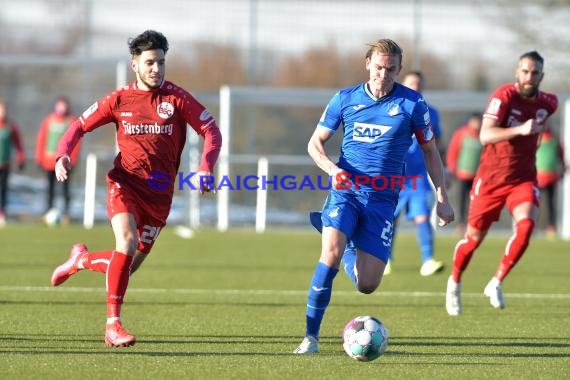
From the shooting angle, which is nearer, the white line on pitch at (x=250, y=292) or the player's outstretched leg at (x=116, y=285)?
the player's outstretched leg at (x=116, y=285)

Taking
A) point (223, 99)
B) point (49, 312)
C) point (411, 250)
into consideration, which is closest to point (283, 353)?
point (49, 312)

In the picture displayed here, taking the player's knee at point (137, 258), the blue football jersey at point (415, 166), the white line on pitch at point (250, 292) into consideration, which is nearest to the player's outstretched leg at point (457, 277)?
the white line on pitch at point (250, 292)

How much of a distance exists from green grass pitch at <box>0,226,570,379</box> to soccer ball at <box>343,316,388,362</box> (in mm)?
90

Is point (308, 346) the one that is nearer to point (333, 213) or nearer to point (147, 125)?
point (333, 213)

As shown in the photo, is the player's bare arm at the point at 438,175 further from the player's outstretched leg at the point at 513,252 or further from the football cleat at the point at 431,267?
the football cleat at the point at 431,267

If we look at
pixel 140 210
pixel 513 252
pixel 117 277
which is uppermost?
pixel 140 210

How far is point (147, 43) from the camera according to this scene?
7.90 m

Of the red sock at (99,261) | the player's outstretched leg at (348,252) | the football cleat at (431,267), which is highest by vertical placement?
the player's outstretched leg at (348,252)

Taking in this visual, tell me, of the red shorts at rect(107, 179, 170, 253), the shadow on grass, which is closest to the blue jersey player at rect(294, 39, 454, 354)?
the shadow on grass

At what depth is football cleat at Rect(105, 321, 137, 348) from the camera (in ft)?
24.6

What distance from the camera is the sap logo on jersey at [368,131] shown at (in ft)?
26.1

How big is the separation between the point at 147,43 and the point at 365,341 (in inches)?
95.8

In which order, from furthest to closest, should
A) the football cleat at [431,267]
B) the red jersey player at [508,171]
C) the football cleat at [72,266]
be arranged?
the football cleat at [431,267] < the red jersey player at [508,171] < the football cleat at [72,266]

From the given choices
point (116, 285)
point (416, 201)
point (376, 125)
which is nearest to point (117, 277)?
point (116, 285)
